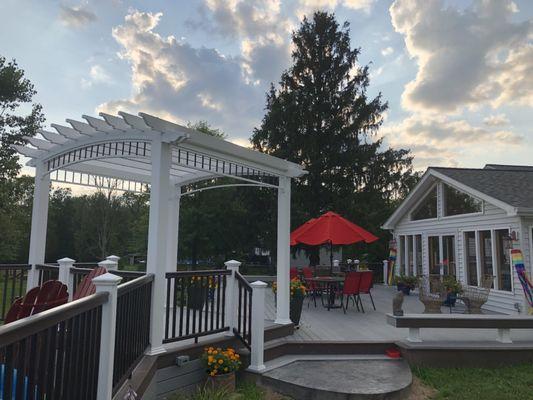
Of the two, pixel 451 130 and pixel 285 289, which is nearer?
pixel 285 289

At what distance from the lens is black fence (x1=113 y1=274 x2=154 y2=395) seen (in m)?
3.14

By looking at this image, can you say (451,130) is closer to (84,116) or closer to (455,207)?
(455,207)

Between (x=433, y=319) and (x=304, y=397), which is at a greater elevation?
(x=433, y=319)

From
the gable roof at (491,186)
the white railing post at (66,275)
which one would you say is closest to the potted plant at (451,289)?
the gable roof at (491,186)

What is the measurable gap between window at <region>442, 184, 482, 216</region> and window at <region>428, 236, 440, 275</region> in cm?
109

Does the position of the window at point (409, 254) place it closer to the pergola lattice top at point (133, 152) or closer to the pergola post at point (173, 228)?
the pergola lattice top at point (133, 152)

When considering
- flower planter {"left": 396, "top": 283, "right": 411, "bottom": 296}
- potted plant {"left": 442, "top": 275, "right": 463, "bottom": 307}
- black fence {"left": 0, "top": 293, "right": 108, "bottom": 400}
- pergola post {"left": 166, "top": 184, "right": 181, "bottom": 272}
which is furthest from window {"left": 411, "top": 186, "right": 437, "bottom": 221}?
black fence {"left": 0, "top": 293, "right": 108, "bottom": 400}

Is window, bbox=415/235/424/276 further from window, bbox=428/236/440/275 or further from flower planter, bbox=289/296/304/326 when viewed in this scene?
flower planter, bbox=289/296/304/326

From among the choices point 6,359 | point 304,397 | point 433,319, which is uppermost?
point 6,359

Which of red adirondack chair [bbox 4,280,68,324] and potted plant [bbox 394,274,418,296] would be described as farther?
potted plant [bbox 394,274,418,296]

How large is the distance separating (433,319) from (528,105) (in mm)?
8523

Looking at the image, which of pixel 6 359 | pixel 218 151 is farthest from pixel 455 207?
pixel 6 359

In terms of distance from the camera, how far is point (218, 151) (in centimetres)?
537

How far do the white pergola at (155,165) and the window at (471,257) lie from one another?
6.31 meters
